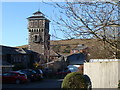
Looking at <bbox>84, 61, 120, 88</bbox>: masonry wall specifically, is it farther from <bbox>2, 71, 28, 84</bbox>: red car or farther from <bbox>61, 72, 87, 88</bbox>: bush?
<bbox>2, 71, 28, 84</bbox>: red car

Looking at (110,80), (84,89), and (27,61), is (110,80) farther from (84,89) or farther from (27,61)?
(27,61)

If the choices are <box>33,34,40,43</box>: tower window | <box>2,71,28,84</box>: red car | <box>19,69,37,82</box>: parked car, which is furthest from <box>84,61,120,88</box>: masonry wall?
<box>33,34,40,43</box>: tower window

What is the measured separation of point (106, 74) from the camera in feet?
44.7

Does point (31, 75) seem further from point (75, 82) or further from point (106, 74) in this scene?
point (106, 74)

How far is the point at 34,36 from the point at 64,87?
61682 mm

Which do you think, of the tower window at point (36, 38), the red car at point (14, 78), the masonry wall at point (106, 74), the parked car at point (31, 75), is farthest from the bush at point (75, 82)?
the tower window at point (36, 38)

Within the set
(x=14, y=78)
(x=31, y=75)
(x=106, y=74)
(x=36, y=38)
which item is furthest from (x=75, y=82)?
(x=36, y=38)

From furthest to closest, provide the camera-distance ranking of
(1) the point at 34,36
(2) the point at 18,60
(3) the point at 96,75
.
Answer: (1) the point at 34,36, (2) the point at 18,60, (3) the point at 96,75

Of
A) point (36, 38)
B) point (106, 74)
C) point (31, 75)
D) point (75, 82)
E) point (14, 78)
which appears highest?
point (36, 38)

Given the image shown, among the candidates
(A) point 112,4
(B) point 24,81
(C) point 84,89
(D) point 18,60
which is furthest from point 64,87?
(D) point 18,60

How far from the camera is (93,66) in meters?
15.6

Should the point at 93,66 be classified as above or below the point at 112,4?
below

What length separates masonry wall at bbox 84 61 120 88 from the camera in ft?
42.4

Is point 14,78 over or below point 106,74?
below
